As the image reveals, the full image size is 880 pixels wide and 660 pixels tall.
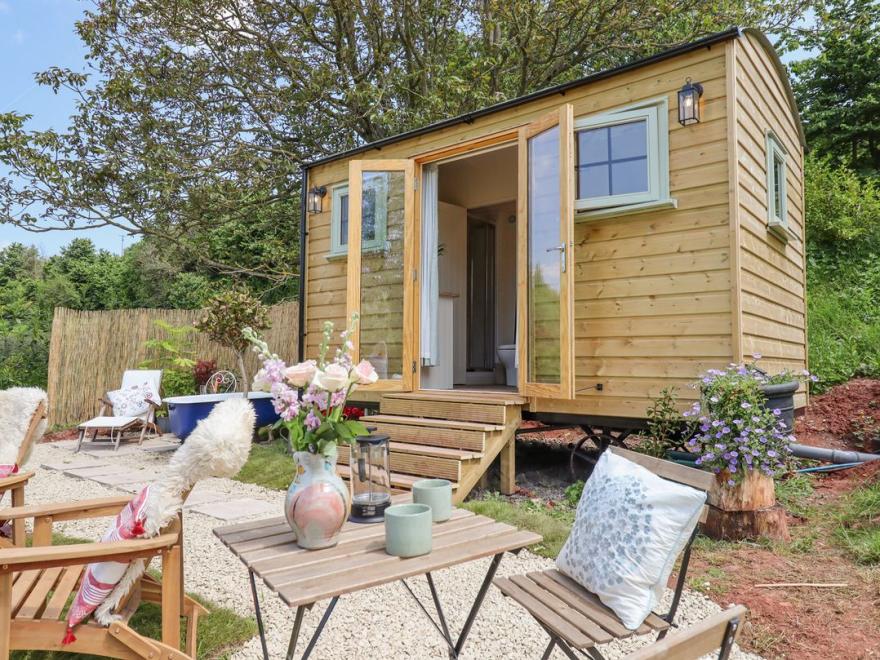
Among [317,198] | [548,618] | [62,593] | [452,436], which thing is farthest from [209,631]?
[317,198]

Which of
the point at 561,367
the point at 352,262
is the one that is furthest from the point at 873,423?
the point at 352,262

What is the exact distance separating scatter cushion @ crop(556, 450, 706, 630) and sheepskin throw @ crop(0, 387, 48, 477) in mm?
2630

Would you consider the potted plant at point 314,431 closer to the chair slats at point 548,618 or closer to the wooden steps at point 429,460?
the chair slats at point 548,618

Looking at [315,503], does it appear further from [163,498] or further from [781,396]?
[781,396]

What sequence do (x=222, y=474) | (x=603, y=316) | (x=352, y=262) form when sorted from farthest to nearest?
1. (x=352, y=262)
2. (x=603, y=316)
3. (x=222, y=474)

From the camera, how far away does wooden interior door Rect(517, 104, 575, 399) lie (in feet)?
12.9

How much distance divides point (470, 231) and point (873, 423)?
445cm

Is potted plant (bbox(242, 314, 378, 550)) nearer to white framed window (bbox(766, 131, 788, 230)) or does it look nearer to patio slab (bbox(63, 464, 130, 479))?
white framed window (bbox(766, 131, 788, 230))

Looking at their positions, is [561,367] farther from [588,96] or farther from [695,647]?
[695,647]

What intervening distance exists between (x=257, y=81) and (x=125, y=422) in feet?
18.2

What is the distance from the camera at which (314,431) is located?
5.17ft

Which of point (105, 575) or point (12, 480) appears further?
point (12, 480)

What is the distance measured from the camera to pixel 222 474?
153 cm

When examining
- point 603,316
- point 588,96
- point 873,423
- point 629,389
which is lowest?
point 873,423
